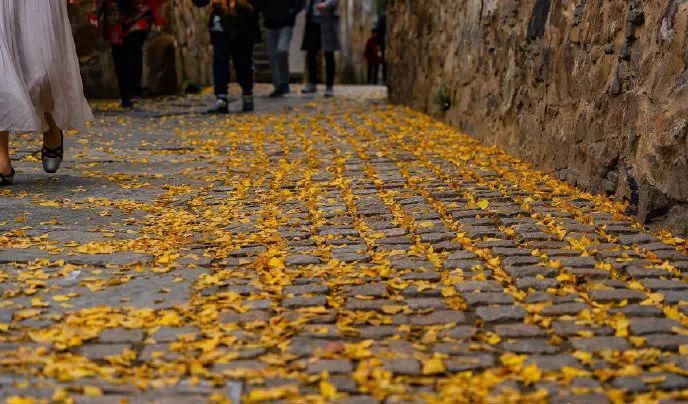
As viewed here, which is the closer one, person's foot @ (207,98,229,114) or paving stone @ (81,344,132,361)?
paving stone @ (81,344,132,361)

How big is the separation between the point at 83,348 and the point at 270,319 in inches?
22.4

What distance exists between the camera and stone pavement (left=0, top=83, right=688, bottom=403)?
278cm

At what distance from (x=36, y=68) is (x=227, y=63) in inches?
198

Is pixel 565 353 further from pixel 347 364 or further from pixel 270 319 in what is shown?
pixel 270 319

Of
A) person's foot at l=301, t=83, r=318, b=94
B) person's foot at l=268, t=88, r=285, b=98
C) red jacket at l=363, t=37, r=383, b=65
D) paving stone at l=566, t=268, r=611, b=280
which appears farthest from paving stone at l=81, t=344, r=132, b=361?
red jacket at l=363, t=37, r=383, b=65

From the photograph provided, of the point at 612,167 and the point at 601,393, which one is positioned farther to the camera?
the point at 612,167

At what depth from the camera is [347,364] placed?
114 inches

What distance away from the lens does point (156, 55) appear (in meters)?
12.9

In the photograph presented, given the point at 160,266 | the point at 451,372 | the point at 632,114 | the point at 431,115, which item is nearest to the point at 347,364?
the point at 451,372

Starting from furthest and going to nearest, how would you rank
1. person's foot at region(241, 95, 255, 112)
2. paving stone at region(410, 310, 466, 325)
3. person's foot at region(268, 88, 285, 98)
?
person's foot at region(268, 88, 285, 98), person's foot at region(241, 95, 255, 112), paving stone at region(410, 310, 466, 325)

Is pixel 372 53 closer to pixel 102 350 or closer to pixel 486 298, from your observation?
pixel 486 298

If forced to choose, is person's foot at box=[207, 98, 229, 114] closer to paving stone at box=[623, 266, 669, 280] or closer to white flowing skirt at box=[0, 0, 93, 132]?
white flowing skirt at box=[0, 0, 93, 132]

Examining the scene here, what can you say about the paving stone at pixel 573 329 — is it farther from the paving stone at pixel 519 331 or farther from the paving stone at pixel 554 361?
the paving stone at pixel 554 361

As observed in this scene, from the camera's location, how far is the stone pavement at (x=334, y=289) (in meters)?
2.78
